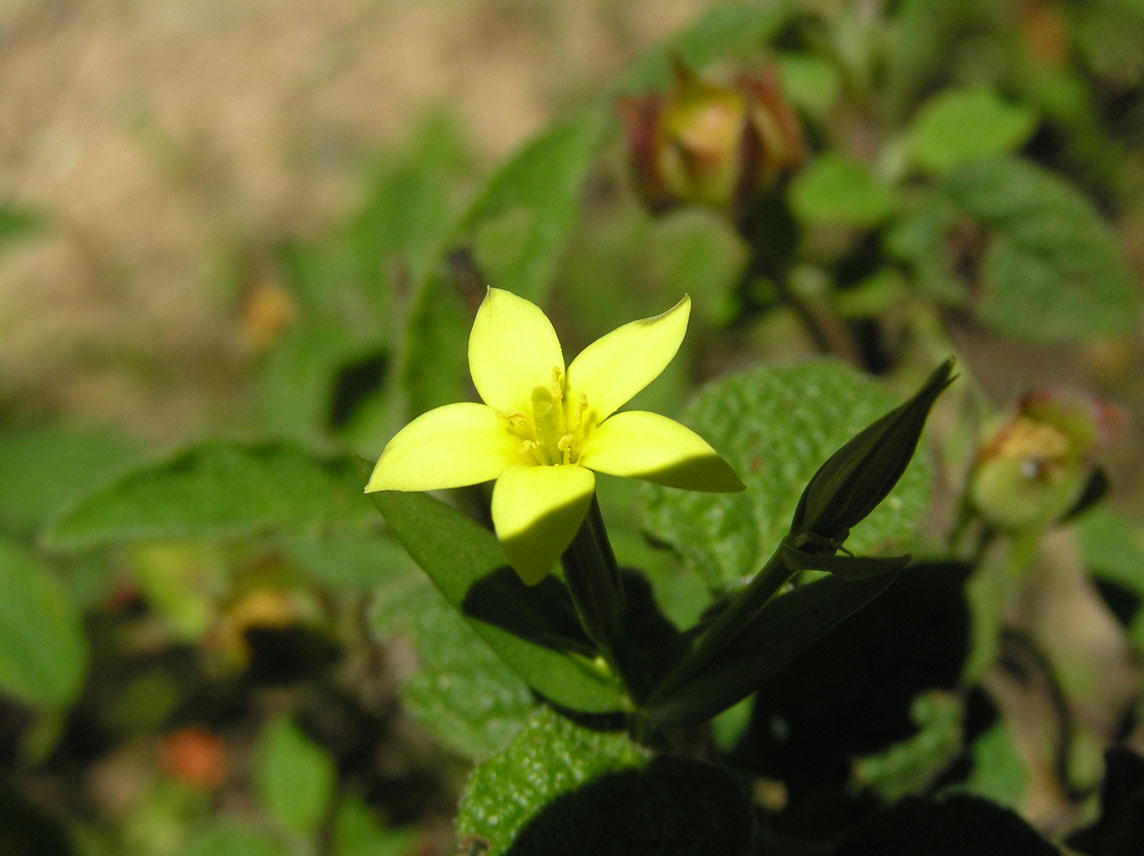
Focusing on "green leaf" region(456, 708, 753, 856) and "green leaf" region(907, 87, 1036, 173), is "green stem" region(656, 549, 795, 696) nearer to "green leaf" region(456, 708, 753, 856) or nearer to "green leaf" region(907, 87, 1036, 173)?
"green leaf" region(456, 708, 753, 856)

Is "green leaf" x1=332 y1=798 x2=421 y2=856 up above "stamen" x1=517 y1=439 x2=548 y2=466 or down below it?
below

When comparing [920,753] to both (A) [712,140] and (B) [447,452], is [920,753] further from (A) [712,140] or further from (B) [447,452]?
(A) [712,140]

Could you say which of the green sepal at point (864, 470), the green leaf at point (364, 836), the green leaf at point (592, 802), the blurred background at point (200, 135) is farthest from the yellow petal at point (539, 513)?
the blurred background at point (200, 135)

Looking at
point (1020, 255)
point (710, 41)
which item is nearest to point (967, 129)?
point (1020, 255)

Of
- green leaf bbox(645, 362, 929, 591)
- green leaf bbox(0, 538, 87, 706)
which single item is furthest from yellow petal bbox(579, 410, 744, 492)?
green leaf bbox(0, 538, 87, 706)

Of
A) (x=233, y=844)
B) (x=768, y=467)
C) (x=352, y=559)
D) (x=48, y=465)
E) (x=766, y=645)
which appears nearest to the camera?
(x=766, y=645)

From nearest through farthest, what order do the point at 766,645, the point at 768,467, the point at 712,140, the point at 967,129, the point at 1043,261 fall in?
the point at 766,645, the point at 768,467, the point at 712,140, the point at 1043,261, the point at 967,129

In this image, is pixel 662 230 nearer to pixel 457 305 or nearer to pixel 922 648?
pixel 457 305
